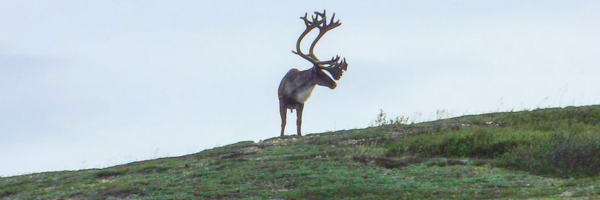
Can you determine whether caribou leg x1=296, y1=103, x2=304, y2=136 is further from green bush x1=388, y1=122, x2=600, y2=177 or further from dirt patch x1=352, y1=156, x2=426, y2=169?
dirt patch x1=352, y1=156, x2=426, y2=169

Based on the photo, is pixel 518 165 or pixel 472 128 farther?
pixel 472 128

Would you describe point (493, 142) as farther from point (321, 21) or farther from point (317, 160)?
point (321, 21)

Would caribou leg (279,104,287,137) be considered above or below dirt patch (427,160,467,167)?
above

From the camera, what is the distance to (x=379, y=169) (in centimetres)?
2097

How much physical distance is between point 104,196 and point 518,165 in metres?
6.86

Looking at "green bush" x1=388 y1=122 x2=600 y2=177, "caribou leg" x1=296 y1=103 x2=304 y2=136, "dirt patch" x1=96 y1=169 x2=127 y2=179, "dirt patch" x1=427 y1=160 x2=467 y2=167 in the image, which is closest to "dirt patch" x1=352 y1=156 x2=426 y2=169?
"dirt patch" x1=427 y1=160 x2=467 y2=167

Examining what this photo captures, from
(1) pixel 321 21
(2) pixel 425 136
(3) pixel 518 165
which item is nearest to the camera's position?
(3) pixel 518 165

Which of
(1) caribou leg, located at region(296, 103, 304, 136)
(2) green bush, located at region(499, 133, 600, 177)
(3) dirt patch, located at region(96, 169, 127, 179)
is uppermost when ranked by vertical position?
(1) caribou leg, located at region(296, 103, 304, 136)

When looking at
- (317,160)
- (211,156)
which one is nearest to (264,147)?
(211,156)

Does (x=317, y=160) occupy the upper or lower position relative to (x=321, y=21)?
lower

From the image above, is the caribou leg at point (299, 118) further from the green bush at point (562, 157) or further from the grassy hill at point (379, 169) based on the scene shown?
the green bush at point (562, 157)

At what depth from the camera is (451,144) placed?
75.7 ft

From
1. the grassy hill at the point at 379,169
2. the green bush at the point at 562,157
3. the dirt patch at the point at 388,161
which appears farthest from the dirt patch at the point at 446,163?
the green bush at the point at 562,157

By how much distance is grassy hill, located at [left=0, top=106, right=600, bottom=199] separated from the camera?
18.7m
